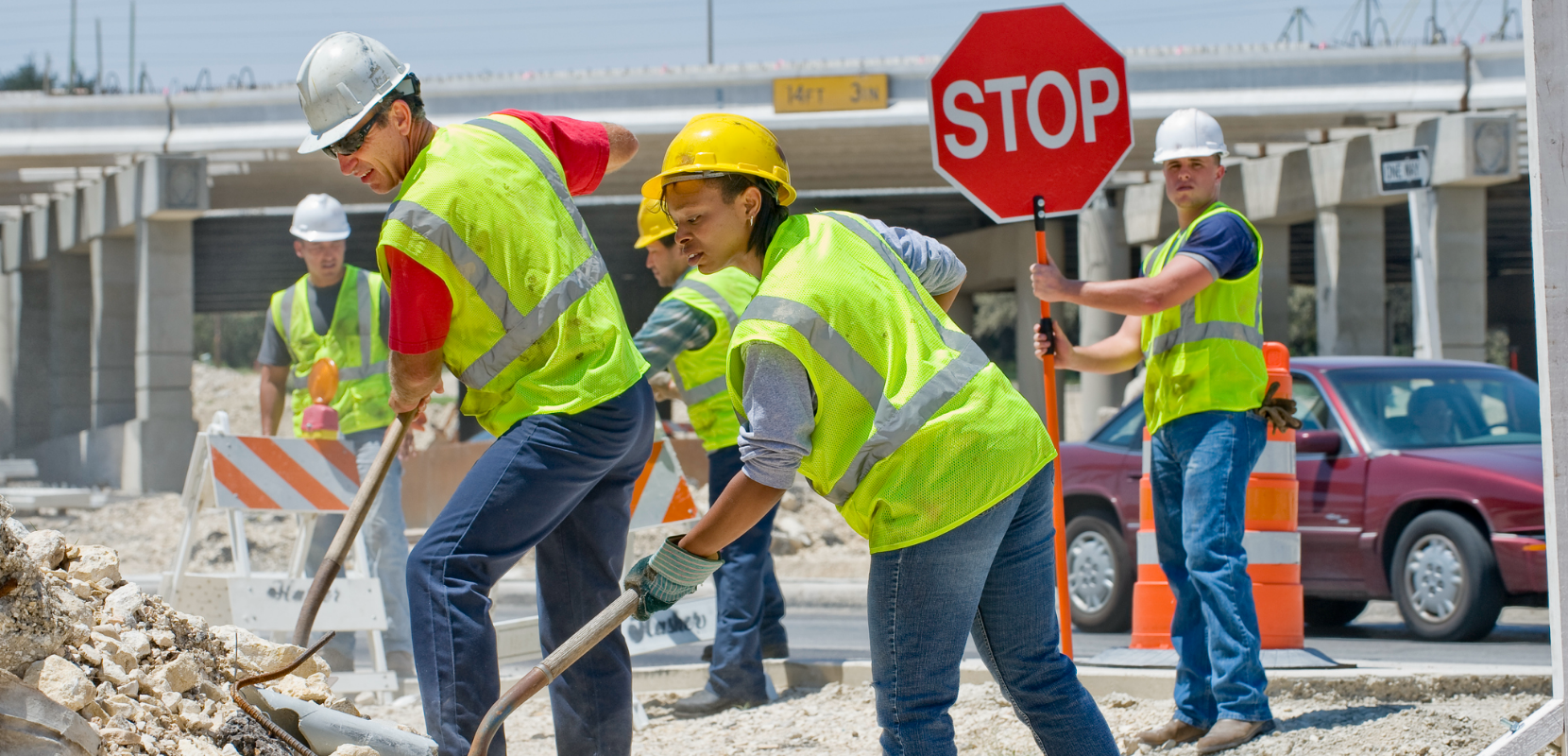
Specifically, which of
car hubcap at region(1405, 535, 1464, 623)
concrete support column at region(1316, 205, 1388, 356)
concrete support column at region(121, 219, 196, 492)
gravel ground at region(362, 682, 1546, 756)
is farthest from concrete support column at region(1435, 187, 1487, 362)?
concrete support column at region(121, 219, 196, 492)

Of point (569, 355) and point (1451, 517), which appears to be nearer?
point (569, 355)

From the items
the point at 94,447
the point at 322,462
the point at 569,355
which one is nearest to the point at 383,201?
the point at 94,447

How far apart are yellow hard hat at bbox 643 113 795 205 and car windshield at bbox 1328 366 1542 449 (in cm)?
591

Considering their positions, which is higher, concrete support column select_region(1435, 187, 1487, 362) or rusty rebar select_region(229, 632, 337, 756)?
concrete support column select_region(1435, 187, 1487, 362)

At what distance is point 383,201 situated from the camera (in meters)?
29.7

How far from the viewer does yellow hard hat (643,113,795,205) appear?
2.91m

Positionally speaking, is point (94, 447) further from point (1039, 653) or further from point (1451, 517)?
point (1039, 653)

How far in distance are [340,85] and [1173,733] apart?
309cm

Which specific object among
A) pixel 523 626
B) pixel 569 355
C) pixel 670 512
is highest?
pixel 569 355

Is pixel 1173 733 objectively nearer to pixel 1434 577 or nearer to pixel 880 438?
pixel 880 438

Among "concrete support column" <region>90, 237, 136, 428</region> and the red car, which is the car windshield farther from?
"concrete support column" <region>90, 237, 136, 428</region>

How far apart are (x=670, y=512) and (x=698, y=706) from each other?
0.82m

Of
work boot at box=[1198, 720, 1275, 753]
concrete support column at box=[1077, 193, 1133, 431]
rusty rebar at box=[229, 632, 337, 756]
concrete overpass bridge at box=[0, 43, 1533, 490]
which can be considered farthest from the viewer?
concrete support column at box=[1077, 193, 1133, 431]

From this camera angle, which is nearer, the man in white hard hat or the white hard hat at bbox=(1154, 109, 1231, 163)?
the man in white hard hat
